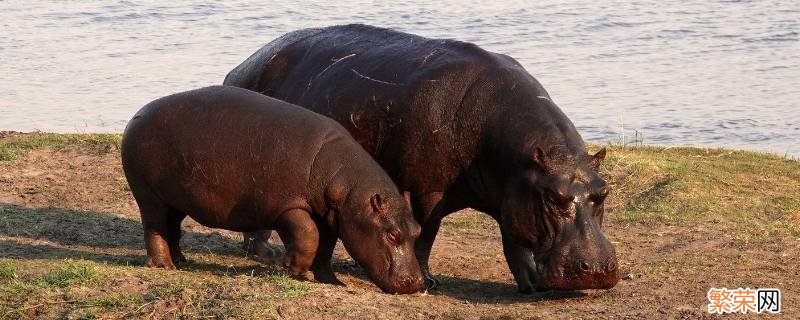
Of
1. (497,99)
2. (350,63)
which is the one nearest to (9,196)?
(350,63)

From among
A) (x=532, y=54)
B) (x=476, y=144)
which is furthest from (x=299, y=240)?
(x=532, y=54)

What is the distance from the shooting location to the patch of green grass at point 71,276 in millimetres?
7020

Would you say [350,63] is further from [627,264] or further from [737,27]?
[737,27]

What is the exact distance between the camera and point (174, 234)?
8242mm

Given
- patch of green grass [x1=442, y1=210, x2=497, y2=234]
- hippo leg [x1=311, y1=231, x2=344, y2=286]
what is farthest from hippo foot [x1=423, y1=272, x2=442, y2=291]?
patch of green grass [x1=442, y1=210, x2=497, y2=234]

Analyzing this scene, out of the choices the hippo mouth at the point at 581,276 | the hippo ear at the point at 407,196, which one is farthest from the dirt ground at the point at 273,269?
the hippo ear at the point at 407,196

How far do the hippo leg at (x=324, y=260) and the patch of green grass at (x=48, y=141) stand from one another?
5225mm

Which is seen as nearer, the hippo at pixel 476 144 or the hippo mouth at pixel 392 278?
the hippo at pixel 476 144

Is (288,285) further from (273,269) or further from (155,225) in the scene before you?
(155,225)

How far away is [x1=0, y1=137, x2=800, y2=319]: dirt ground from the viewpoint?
6754 millimetres

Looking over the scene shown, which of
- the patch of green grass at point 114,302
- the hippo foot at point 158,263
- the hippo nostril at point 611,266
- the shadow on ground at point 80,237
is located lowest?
the shadow on ground at point 80,237

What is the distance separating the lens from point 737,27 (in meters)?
21.7

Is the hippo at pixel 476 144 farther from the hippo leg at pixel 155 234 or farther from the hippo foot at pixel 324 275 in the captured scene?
the hippo leg at pixel 155 234

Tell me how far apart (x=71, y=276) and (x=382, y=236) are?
172 cm
